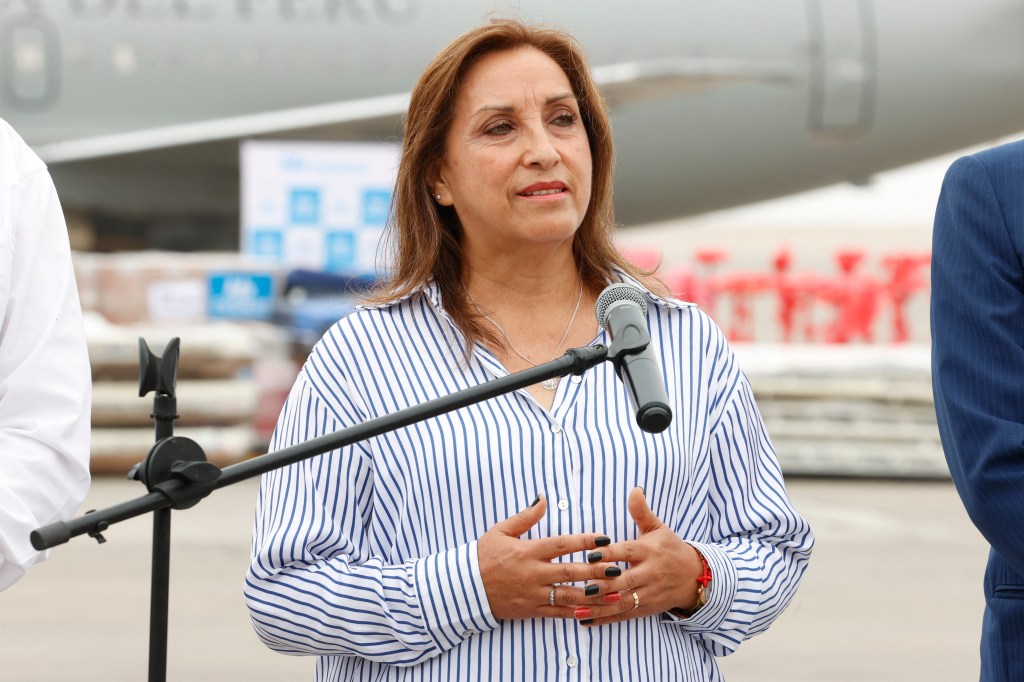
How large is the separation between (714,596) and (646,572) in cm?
12

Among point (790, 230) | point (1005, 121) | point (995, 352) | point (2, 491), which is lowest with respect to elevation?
point (2, 491)

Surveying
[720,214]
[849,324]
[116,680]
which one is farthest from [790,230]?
[116,680]

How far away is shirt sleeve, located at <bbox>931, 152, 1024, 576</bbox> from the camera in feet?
4.95

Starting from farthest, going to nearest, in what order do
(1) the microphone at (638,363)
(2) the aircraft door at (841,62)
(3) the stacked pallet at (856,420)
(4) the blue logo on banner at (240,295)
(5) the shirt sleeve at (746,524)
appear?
(2) the aircraft door at (841,62)
(4) the blue logo on banner at (240,295)
(3) the stacked pallet at (856,420)
(5) the shirt sleeve at (746,524)
(1) the microphone at (638,363)

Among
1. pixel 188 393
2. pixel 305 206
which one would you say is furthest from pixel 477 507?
pixel 305 206

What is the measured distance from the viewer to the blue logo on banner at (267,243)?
31.6 ft

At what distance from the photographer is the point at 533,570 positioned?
62.9 inches

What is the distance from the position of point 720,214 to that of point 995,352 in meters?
11.6

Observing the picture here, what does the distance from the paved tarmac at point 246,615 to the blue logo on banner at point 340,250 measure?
10.1ft

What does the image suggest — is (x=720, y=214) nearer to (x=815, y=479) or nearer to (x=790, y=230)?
(x=815, y=479)

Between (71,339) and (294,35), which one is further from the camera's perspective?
(294,35)

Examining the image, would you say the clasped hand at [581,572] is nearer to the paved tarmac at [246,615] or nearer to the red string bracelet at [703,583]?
the red string bracelet at [703,583]

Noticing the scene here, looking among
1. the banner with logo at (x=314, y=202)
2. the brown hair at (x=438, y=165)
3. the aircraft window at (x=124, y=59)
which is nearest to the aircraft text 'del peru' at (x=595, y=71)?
the aircraft window at (x=124, y=59)

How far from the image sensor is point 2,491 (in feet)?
4.64
